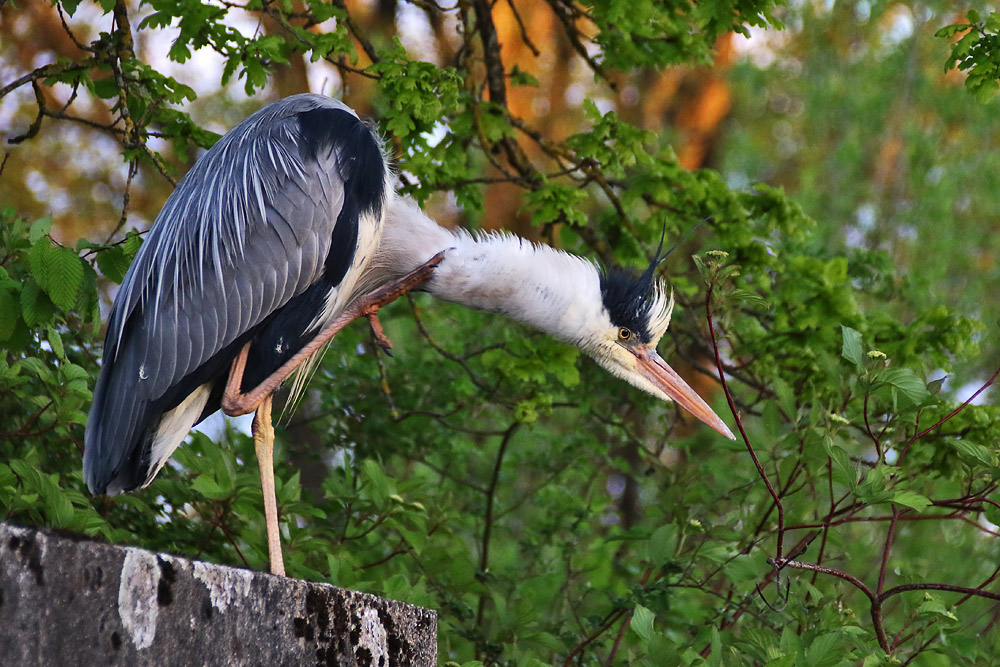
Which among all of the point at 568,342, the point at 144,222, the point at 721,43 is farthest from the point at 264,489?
the point at 144,222

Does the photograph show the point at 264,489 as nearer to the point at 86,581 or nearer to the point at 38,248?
the point at 38,248

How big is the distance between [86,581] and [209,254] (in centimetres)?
190

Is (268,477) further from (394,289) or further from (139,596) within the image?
(139,596)

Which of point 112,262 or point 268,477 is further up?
point 112,262

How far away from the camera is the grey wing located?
134 inches

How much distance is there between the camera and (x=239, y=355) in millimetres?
3670

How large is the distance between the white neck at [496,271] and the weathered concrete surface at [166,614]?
136 cm

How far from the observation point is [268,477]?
11.3 feet

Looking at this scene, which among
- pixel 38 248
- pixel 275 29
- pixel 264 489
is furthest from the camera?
pixel 275 29

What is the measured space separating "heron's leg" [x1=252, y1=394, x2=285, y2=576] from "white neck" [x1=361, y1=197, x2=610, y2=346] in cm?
72

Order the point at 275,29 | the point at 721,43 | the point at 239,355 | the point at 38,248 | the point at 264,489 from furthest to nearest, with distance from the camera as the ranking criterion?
1. the point at 721,43
2. the point at 275,29
3. the point at 239,355
4. the point at 264,489
5. the point at 38,248

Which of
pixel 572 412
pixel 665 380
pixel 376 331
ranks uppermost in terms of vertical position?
pixel 376 331

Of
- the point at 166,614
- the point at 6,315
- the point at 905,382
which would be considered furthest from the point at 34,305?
the point at 905,382

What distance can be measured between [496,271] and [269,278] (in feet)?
2.74
